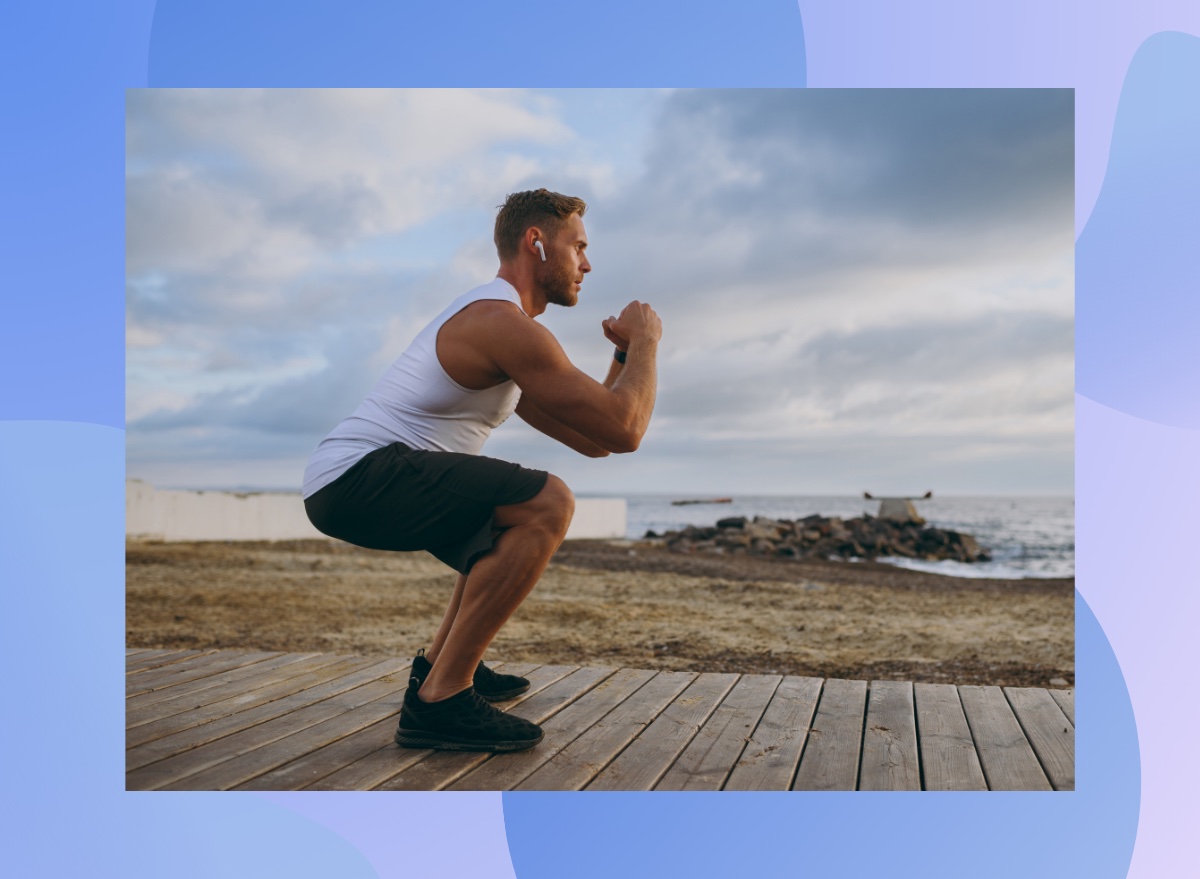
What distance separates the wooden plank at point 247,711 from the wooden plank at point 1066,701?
198cm

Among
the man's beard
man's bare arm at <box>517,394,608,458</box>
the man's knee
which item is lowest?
the man's knee

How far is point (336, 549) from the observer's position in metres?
11.4

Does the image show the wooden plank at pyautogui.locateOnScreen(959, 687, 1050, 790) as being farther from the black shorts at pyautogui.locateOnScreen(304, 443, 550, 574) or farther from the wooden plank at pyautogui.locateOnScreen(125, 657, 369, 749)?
the wooden plank at pyautogui.locateOnScreen(125, 657, 369, 749)

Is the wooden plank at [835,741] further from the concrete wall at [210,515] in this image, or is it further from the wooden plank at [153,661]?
the concrete wall at [210,515]

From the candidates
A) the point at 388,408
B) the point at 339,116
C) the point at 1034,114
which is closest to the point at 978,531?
the point at 1034,114

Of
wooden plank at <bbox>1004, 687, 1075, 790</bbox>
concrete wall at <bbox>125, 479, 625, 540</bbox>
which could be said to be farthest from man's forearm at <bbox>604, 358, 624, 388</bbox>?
concrete wall at <bbox>125, 479, 625, 540</bbox>

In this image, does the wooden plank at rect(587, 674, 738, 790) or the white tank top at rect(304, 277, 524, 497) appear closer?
the wooden plank at rect(587, 674, 738, 790)

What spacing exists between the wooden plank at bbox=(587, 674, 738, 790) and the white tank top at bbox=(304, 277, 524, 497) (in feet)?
2.63

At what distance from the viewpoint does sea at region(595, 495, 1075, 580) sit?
13844 millimetres

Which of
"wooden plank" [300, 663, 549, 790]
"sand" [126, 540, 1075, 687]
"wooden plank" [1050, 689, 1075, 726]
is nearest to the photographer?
"wooden plank" [300, 663, 549, 790]

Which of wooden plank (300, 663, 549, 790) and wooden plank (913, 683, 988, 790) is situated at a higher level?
wooden plank (300, 663, 549, 790)

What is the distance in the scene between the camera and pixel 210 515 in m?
12.2
